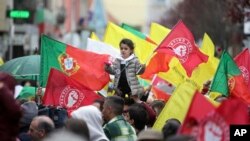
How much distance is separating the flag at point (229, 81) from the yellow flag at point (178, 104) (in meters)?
2.94

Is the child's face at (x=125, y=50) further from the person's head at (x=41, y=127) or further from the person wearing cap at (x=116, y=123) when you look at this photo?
the person's head at (x=41, y=127)

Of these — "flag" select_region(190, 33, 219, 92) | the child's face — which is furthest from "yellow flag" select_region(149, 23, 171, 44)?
the child's face

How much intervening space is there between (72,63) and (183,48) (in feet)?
6.80

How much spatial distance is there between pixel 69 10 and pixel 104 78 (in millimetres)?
70679

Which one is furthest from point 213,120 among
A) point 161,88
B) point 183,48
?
point 161,88

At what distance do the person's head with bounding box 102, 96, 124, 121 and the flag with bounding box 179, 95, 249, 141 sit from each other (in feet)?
9.45

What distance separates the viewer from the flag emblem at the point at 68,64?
686 inches

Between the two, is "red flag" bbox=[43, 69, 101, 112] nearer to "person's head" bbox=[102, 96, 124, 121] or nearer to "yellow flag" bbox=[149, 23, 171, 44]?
"person's head" bbox=[102, 96, 124, 121]

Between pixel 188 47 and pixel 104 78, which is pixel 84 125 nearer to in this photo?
pixel 104 78

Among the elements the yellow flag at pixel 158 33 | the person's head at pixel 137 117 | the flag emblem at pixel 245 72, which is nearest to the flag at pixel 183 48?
the flag emblem at pixel 245 72

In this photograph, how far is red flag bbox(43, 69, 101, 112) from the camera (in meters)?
15.8

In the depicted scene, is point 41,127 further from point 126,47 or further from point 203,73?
point 203,73

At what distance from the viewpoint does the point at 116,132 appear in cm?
1257

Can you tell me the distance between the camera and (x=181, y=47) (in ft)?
61.8
